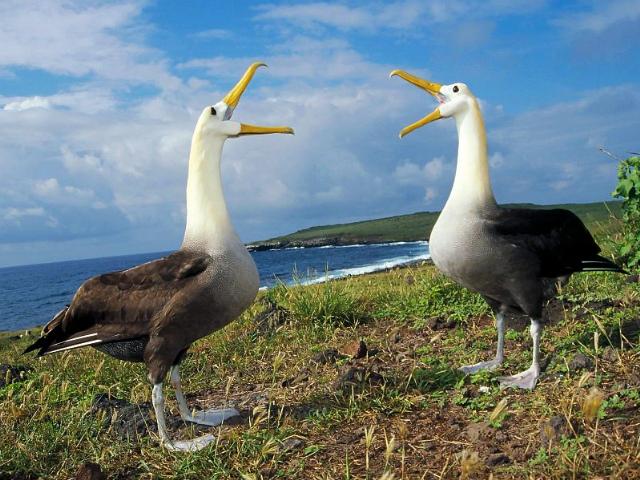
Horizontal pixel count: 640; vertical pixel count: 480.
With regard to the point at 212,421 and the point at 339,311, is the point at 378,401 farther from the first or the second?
the point at 339,311

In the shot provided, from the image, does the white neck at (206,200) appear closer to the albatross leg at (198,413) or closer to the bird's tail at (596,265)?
the albatross leg at (198,413)

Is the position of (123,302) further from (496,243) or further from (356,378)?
(496,243)

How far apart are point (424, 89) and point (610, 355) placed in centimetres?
294

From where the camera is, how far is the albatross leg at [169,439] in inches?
171

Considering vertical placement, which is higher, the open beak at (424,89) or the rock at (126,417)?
the open beak at (424,89)

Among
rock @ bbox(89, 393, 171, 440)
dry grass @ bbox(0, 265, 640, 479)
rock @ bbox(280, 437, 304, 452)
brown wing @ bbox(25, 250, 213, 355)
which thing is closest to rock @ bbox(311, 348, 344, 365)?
dry grass @ bbox(0, 265, 640, 479)

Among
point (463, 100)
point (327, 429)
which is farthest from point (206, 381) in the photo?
point (463, 100)

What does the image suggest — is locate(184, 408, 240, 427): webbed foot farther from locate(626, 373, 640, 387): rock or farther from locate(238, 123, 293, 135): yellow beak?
locate(626, 373, 640, 387): rock

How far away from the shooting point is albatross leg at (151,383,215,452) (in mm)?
4341

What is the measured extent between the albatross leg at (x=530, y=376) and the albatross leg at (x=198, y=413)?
2.23 metres

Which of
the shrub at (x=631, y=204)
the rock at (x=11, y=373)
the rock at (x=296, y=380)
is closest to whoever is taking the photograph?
the rock at (x=296, y=380)

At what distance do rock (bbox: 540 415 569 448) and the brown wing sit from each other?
8.58 ft

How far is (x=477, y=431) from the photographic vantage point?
405 centimetres

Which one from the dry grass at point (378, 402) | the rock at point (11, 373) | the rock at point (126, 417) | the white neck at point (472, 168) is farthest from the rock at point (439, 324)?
the rock at point (11, 373)
